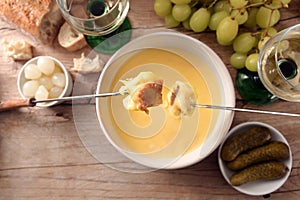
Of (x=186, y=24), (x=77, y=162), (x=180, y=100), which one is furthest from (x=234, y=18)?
(x=77, y=162)

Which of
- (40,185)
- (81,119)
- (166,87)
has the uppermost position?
(166,87)

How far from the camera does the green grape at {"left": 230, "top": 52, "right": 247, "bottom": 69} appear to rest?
1.02 meters

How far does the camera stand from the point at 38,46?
1083mm

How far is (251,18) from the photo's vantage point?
1.02m

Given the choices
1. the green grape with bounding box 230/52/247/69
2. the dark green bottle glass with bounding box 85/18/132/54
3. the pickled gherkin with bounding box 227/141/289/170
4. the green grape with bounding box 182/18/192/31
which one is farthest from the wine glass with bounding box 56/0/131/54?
the pickled gherkin with bounding box 227/141/289/170

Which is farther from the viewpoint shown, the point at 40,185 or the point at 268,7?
the point at 40,185

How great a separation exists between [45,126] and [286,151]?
50 cm

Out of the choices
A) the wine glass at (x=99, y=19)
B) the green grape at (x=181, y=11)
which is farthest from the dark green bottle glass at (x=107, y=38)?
the green grape at (x=181, y=11)

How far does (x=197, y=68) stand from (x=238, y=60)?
9 centimetres

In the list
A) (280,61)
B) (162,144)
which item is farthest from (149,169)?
(280,61)

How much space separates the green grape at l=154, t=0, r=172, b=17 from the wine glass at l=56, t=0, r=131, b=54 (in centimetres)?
7

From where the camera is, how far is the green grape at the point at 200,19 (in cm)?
99

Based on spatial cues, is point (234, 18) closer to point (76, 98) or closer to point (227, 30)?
point (227, 30)

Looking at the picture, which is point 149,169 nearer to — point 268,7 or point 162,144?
point 162,144
